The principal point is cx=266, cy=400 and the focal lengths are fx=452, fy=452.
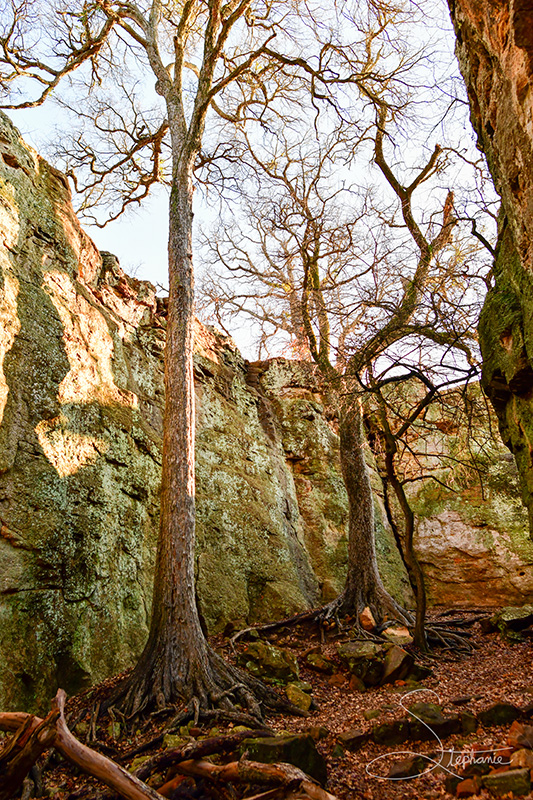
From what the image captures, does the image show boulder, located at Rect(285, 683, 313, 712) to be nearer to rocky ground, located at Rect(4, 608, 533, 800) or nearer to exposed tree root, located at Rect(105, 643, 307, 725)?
rocky ground, located at Rect(4, 608, 533, 800)

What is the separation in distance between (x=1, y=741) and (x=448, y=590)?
9560 millimetres

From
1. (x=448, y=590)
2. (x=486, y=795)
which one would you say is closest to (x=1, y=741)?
(x=486, y=795)

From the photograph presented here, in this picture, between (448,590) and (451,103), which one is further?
(448,590)

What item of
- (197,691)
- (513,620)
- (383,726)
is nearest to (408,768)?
(383,726)

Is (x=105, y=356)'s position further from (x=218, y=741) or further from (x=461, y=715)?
(x=461, y=715)

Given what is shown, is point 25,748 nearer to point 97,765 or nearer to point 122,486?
point 97,765

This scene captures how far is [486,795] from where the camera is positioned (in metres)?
2.37

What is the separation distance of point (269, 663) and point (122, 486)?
3287 millimetres

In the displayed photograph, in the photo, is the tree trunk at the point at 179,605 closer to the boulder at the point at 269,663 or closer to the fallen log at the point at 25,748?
the boulder at the point at 269,663

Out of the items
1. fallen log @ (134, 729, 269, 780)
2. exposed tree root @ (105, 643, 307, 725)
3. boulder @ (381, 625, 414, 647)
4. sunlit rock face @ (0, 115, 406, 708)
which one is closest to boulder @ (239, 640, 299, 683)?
exposed tree root @ (105, 643, 307, 725)

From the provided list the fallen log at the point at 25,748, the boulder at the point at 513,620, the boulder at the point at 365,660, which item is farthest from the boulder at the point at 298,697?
the boulder at the point at 513,620

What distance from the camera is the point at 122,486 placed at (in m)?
6.98

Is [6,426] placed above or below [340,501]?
above

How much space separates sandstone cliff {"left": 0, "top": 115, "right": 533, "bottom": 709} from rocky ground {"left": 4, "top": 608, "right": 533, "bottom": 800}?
1.03 meters
